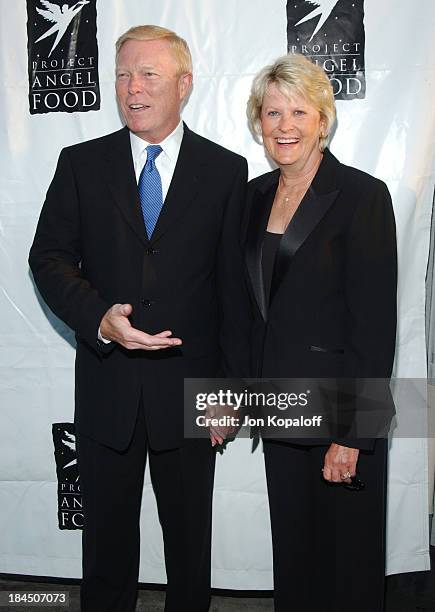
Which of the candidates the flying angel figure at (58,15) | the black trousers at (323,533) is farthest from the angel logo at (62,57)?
the black trousers at (323,533)

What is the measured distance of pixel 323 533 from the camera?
1.95m

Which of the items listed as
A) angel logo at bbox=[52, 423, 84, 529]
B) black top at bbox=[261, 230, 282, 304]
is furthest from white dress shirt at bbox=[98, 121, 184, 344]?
angel logo at bbox=[52, 423, 84, 529]

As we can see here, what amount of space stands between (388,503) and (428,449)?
296mm

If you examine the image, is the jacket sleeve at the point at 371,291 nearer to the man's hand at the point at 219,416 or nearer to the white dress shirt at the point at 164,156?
the man's hand at the point at 219,416

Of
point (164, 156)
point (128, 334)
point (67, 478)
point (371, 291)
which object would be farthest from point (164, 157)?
point (67, 478)

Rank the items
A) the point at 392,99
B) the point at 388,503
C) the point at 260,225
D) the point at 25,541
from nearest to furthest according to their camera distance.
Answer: the point at 260,225
the point at 392,99
the point at 388,503
the point at 25,541

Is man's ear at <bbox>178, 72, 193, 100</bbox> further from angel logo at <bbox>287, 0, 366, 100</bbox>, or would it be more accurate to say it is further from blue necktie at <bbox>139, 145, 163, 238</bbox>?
angel logo at <bbox>287, 0, 366, 100</bbox>

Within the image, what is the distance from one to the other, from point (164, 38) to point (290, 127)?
1.44 ft

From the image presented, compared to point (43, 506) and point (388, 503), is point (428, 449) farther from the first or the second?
point (43, 506)

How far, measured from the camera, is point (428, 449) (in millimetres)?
2807

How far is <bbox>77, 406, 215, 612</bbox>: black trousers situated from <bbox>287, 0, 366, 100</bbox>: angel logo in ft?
4.32

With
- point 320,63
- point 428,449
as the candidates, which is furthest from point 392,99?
point 428,449

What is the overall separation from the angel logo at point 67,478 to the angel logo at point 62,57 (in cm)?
120

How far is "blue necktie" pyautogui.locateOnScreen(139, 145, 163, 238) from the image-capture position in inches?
77.1
